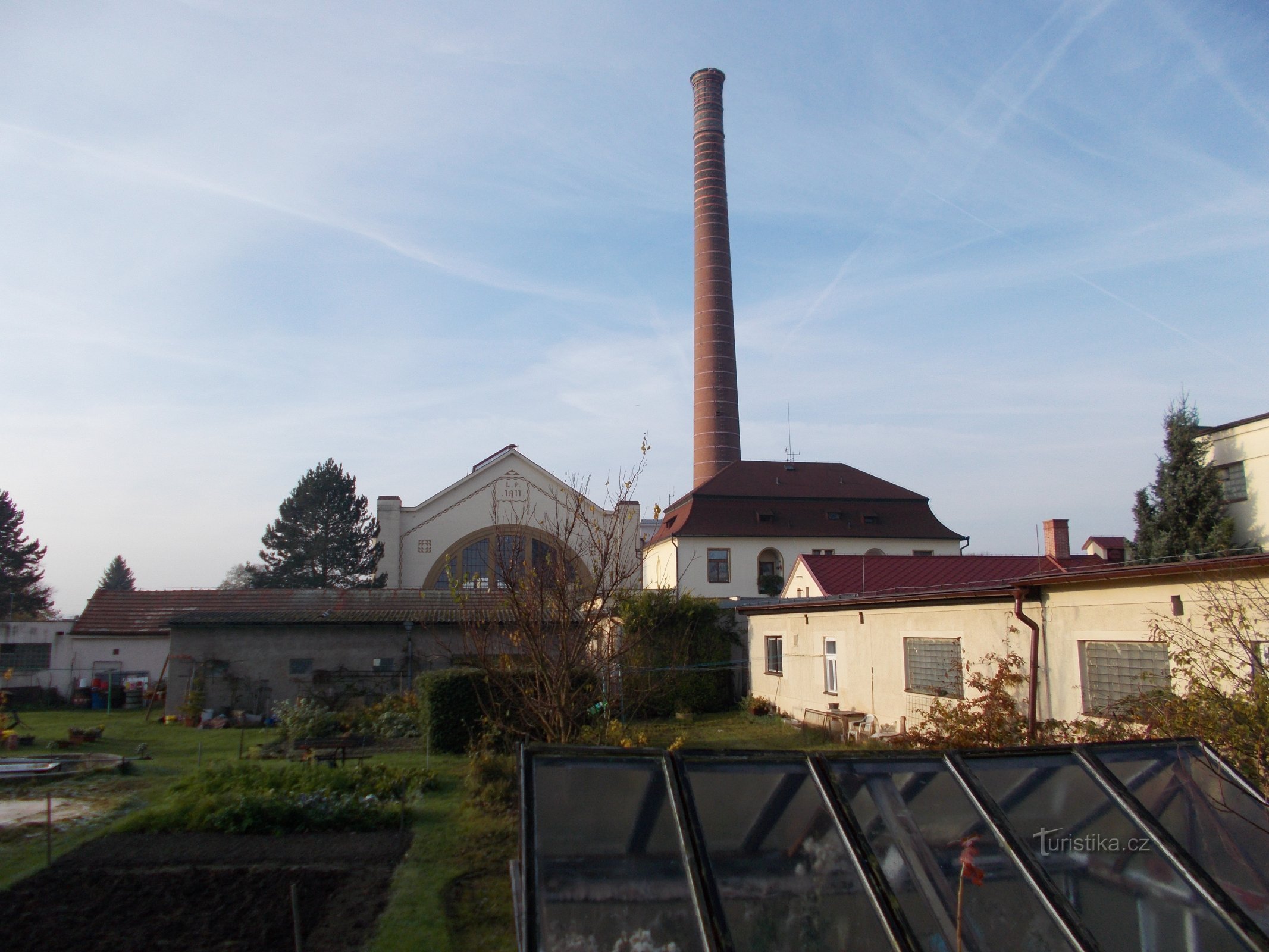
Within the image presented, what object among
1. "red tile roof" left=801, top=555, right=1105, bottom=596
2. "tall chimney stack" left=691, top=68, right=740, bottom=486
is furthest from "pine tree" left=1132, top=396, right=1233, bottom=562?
"tall chimney stack" left=691, top=68, right=740, bottom=486

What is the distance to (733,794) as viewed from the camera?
4016 mm

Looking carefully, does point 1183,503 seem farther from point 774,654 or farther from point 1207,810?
point 1207,810

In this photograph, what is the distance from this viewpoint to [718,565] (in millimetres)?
38875

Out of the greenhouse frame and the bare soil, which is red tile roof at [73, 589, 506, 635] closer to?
the bare soil

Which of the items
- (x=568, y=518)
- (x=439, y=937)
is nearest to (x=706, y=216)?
(x=568, y=518)

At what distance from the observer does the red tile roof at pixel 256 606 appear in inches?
937

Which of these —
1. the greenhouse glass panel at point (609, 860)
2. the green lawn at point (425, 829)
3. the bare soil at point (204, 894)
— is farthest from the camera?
the green lawn at point (425, 829)

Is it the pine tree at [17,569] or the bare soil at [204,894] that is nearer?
the bare soil at [204,894]

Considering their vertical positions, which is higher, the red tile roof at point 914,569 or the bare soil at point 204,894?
the red tile roof at point 914,569

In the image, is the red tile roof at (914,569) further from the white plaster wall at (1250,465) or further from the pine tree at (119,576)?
the pine tree at (119,576)

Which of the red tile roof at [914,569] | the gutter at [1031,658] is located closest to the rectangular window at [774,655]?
the red tile roof at [914,569]

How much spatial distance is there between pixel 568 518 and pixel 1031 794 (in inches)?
314

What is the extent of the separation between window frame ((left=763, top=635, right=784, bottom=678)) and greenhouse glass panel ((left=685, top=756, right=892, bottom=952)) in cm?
1881

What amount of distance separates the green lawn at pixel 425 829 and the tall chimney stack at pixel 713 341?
82.2 ft
